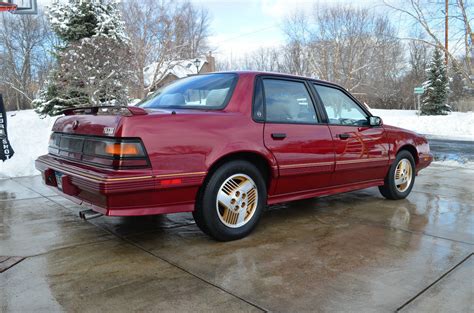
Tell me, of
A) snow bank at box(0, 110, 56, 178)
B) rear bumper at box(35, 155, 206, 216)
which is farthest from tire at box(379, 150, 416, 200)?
snow bank at box(0, 110, 56, 178)

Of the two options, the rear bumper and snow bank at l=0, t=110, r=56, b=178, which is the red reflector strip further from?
snow bank at l=0, t=110, r=56, b=178

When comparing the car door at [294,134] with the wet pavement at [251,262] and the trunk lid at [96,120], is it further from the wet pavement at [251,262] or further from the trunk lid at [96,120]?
the trunk lid at [96,120]

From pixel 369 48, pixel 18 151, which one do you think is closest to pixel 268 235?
pixel 18 151

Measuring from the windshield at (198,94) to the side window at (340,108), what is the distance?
1.19m

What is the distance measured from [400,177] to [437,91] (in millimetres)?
29299

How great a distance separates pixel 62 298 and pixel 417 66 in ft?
152

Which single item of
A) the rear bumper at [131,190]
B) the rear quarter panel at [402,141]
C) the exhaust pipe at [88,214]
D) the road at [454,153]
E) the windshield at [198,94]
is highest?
the windshield at [198,94]

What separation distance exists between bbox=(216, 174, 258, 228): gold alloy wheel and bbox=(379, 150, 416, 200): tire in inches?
92.6

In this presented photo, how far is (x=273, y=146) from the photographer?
150 inches

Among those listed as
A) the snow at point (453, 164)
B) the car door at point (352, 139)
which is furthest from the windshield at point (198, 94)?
the snow at point (453, 164)

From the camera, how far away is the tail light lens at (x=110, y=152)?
3086mm

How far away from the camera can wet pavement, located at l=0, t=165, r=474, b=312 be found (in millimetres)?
2590

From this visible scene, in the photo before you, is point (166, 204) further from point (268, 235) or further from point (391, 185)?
point (391, 185)

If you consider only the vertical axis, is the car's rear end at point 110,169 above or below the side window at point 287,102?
below
